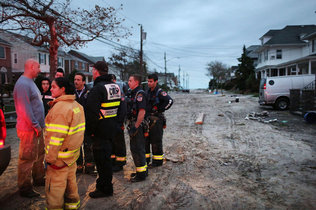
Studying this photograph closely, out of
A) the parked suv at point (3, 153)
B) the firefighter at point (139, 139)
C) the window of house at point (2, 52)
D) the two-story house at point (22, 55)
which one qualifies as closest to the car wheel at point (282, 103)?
the firefighter at point (139, 139)

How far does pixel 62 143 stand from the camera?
2.87 m

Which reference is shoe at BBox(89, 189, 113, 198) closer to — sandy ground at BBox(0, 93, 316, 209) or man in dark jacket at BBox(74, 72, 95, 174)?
sandy ground at BBox(0, 93, 316, 209)

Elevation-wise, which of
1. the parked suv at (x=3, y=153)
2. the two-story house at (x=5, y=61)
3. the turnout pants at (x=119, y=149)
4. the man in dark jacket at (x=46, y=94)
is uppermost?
the two-story house at (x=5, y=61)

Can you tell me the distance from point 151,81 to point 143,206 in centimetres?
252

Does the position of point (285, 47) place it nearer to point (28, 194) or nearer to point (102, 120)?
point (102, 120)

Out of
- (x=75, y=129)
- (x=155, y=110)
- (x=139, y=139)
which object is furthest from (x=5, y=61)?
(x=75, y=129)

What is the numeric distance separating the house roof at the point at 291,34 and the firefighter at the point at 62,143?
1504 inches

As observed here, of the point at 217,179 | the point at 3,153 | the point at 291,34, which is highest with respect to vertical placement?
the point at 291,34

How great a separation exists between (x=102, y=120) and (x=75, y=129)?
2.28ft

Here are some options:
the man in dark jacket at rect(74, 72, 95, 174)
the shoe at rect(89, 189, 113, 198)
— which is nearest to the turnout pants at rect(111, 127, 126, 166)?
the man in dark jacket at rect(74, 72, 95, 174)

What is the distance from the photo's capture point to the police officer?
3516 mm

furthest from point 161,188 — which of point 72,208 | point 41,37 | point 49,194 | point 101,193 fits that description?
point 41,37

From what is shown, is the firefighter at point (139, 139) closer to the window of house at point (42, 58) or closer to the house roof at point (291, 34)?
the window of house at point (42, 58)

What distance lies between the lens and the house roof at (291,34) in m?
34.6
